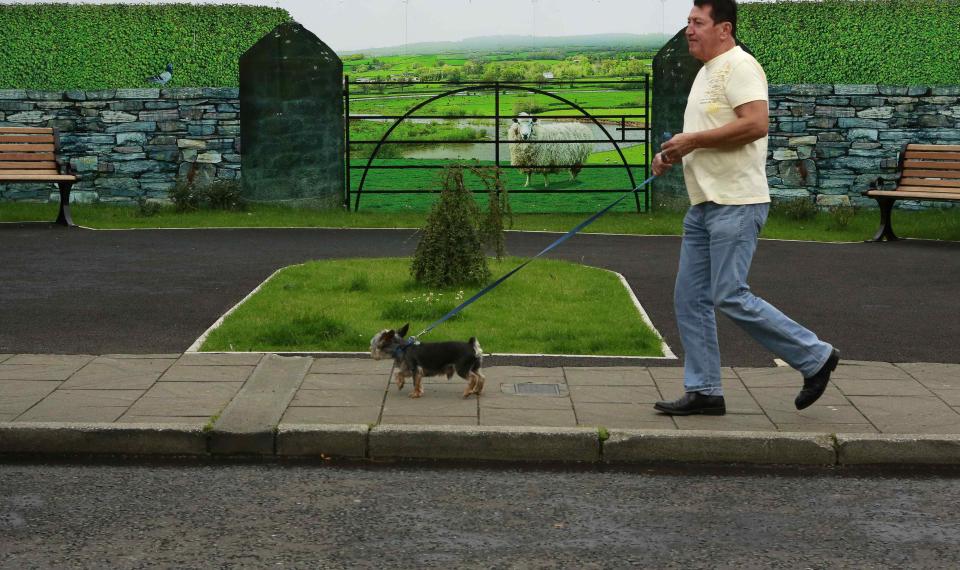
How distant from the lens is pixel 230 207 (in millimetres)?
19406

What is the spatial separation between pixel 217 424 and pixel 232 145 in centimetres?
1313

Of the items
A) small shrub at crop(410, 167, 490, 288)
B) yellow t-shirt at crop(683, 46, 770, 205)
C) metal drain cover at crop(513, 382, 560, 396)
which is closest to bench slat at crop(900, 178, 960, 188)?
small shrub at crop(410, 167, 490, 288)

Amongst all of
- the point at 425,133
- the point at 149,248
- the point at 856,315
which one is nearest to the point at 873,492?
the point at 856,315

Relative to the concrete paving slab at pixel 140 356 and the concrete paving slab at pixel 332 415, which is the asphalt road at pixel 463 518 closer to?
the concrete paving slab at pixel 332 415

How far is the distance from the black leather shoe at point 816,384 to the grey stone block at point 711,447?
445mm

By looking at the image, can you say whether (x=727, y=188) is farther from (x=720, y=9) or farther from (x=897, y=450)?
(x=897, y=450)

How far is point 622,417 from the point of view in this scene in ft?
24.1

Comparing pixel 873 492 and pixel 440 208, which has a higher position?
pixel 440 208

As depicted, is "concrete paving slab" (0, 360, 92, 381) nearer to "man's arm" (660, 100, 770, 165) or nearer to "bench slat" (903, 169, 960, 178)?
"man's arm" (660, 100, 770, 165)

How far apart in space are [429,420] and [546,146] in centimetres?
1572

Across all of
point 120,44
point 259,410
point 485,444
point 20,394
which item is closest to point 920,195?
point 485,444

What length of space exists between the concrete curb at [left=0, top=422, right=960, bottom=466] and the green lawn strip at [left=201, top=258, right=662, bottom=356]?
7.54ft

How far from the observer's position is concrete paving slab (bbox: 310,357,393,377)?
8430 millimetres

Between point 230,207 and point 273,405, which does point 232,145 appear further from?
point 273,405
